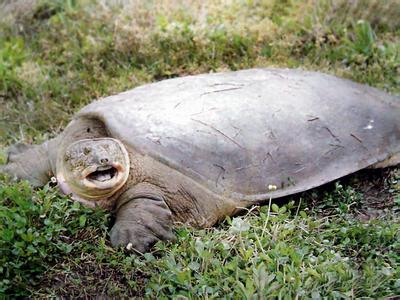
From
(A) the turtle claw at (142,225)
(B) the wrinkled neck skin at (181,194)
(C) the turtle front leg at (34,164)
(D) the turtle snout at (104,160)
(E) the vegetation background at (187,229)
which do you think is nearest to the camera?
(E) the vegetation background at (187,229)

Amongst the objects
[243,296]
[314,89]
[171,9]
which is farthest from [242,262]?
[171,9]

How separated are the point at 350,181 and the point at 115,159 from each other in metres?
1.37

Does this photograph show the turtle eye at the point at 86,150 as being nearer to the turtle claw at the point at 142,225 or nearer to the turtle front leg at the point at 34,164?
the turtle claw at the point at 142,225

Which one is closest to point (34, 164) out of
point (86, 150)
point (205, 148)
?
point (86, 150)

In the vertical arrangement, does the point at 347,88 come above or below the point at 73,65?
above

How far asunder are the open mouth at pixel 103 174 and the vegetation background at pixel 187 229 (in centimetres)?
17

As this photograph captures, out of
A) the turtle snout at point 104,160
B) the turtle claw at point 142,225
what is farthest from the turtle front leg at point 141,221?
the turtle snout at point 104,160

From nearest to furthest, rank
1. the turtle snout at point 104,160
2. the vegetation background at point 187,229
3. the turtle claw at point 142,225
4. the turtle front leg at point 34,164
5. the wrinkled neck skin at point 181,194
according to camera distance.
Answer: the vegetation background at point 187,229 → the turtle claw at point 142,225 → the turtle snout at point 104,160 → the wrinkled neck skin at point 181,194 → the turtle front leg at point 34,164

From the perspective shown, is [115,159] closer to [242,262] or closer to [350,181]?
[242,262]

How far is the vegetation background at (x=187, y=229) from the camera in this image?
2.65 meters

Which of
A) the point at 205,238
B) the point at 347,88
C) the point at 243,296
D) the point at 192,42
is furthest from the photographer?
the point at 192,42

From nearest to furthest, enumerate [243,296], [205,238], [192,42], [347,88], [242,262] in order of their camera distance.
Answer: [243,296], [242,262], [205,238], [347,88], [192,42]

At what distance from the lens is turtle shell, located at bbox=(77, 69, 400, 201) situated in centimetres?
323

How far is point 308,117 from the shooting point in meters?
3.49
